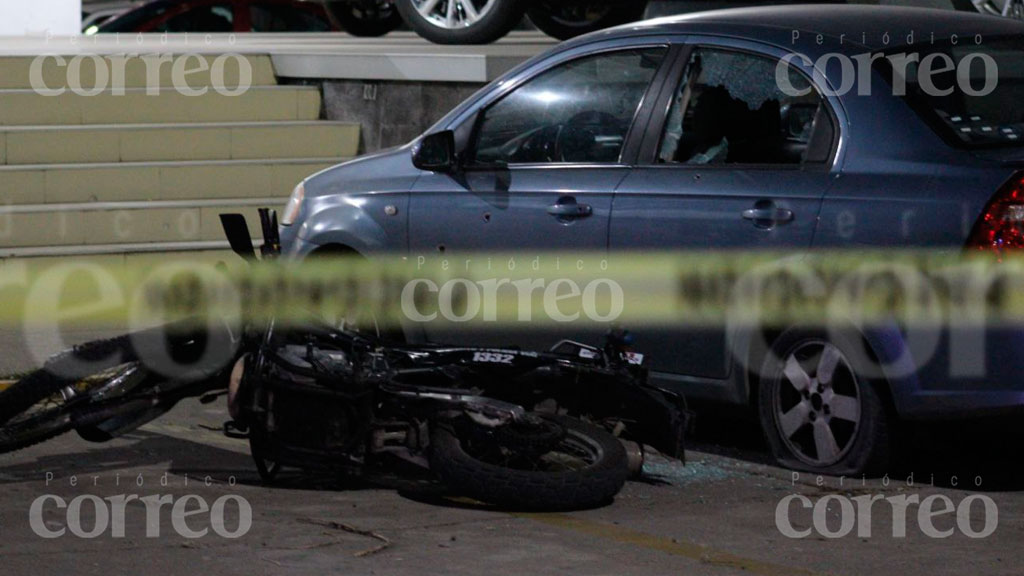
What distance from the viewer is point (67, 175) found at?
481 inches

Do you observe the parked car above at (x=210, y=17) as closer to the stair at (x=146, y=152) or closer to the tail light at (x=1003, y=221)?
the stair at (x=146, y=152)

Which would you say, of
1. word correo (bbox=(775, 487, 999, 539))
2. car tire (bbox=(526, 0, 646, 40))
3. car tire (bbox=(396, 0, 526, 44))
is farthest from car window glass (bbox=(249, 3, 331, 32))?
word correo (bbox=(775, 487, 999, 539))

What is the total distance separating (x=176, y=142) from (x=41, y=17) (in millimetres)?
4687

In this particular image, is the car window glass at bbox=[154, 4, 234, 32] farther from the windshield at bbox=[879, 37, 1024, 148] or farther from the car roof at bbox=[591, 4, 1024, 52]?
the windshield at bbox=[879, 37, 1024, 148]

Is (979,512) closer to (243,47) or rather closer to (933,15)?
(933,15)

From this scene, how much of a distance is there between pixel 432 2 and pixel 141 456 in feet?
23.4

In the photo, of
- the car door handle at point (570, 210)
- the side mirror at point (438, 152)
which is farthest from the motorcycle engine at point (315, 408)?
→ the side mirror at point (438, 152)

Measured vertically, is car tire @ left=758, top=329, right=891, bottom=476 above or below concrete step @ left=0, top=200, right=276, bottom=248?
below

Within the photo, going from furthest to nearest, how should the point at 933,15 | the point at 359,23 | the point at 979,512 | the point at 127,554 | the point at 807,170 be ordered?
1. the point at 359,23
2. the point at 933,15
3. the point at 807,170
4. the point at 979,512
5. the point at 127,554

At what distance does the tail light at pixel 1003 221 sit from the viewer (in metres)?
6.58

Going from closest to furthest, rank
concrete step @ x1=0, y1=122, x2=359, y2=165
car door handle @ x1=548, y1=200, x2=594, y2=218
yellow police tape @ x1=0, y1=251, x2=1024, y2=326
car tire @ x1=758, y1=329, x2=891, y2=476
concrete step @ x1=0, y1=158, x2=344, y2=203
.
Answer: yellow police tape @ x1=0, y1=251, x2=1024, y2=326
car tire @ x1=758, y1=329, x2=891, y2=476
car door handle @ x1=548, y1=200, x2=594, y2=218
concrete step @ x1=0, y1=158, x2=344, y2=203
concrete step @ x1=0, y1=122, x2=359, y2=165

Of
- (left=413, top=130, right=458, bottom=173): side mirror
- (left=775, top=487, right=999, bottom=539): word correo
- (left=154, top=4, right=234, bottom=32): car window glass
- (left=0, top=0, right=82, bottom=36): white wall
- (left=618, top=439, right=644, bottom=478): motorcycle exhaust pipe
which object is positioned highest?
(left=154, top=4, right=234, bottom=32): car window glass

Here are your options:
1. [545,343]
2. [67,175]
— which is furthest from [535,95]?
[67,175]

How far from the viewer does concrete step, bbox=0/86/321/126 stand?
1276 centimetres
